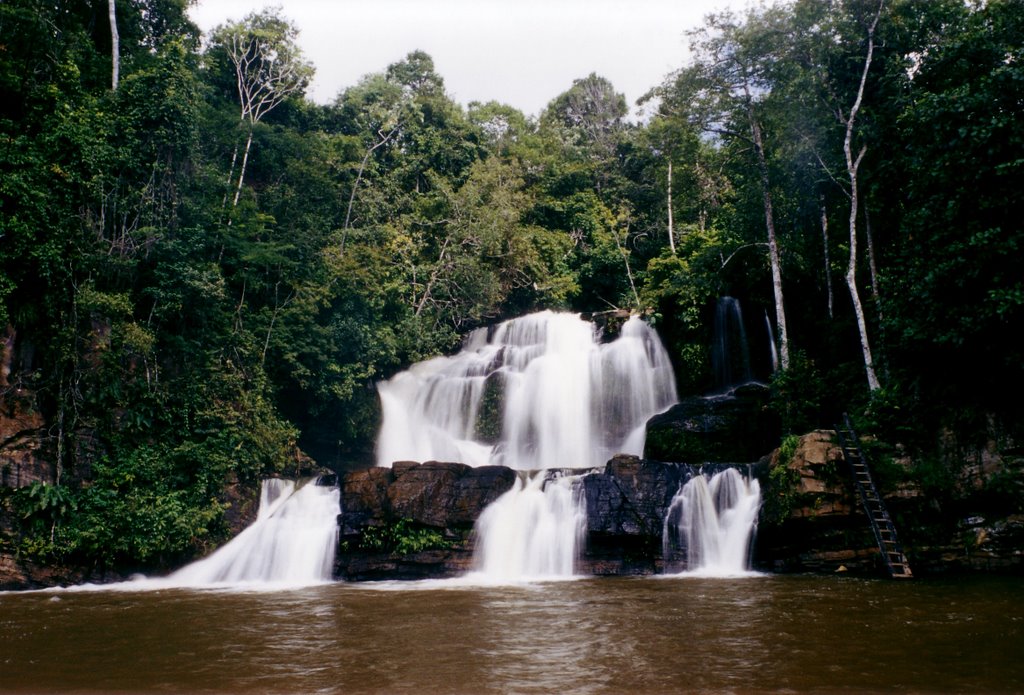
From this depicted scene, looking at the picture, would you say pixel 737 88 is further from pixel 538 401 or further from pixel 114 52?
pixel 114 52

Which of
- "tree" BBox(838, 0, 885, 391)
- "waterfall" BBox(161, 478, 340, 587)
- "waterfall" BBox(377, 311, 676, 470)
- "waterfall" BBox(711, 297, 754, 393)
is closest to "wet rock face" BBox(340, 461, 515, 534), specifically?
"waterfall" BBox(161, 478, 340, 587)

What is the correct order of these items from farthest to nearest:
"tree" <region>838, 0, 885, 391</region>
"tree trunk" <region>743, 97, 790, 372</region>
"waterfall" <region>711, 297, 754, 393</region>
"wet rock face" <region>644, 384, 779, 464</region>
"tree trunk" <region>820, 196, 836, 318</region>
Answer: "waterfall" <region>711, 297, 754, 393</region>, "tree trunk" <region>820, 196, 836, 318</region>, "tree trunk" <region>743, 97, 790, 372</region>, "wet rock face" <region>644, 384, 779, 464</region>, "tree" <region>838, 0, 885, 391</region>

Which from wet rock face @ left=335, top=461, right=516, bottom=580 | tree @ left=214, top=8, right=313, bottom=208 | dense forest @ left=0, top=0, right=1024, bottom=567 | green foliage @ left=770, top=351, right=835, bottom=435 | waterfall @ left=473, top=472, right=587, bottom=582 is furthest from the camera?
tree @ left=214, top=8, right=313, bottom=208

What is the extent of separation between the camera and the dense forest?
42.7ft

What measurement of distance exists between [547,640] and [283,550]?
30.4 feet

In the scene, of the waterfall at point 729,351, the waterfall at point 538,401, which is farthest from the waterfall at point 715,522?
the waterfall at point 729,351

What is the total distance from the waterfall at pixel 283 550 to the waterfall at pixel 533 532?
3.47 meters

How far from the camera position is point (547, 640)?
7.39 metres

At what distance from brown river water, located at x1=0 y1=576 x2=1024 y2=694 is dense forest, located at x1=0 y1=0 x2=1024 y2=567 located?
4259 mm

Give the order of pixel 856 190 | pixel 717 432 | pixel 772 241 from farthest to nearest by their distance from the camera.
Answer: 1. pixel 772 241
2. pixel 856 190
3. pixel 717 432

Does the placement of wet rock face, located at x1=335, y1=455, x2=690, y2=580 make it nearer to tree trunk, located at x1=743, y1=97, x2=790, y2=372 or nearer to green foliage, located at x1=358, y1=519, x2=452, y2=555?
green foliage, located at x1=358, y1=519, x2=452, y2=555

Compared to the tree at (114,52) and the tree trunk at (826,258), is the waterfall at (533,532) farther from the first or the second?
the tree at (114,52)

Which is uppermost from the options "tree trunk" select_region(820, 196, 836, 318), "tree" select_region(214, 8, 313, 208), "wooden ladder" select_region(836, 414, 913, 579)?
"tree" select_region(214, 8, 313, 208)

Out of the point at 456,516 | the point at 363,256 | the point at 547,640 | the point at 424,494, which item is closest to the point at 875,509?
the point at 547,640
